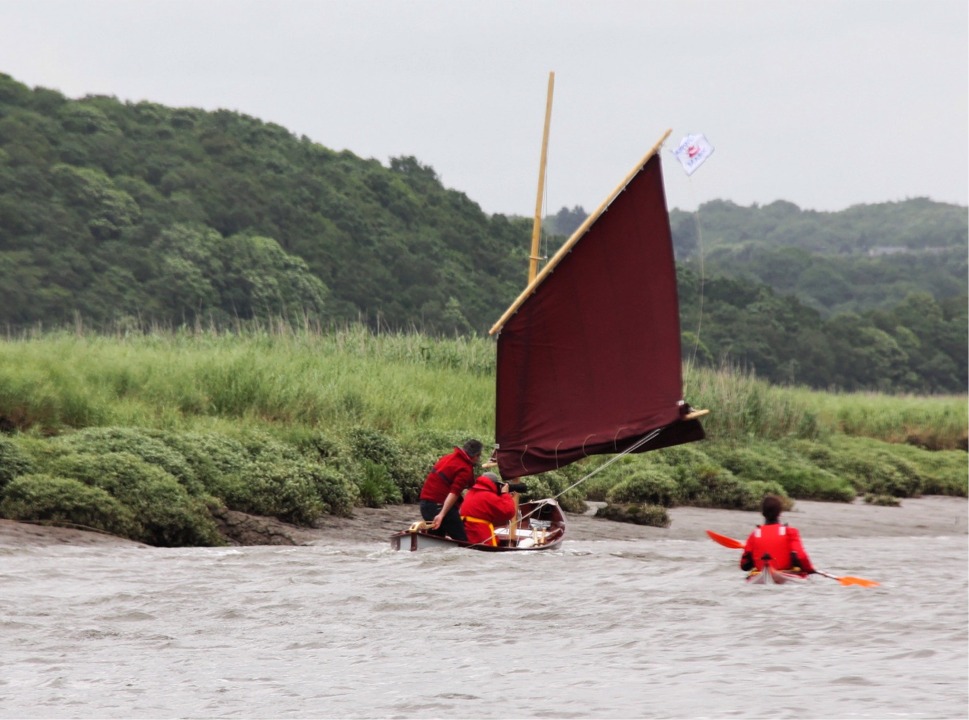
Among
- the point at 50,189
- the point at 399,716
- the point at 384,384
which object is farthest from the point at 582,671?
the point at 50,189

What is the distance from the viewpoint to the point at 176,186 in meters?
57.0

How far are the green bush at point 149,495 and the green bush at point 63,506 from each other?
0.23 meters

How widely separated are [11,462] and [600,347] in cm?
765

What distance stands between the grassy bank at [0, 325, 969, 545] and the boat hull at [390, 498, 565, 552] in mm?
2762

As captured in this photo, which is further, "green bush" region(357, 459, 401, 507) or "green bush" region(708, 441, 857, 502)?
"green bush" region(708, 441, 857, 502)

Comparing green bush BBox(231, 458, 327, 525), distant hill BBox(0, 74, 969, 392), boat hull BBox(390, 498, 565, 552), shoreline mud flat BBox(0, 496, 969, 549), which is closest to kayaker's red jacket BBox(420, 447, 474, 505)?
boat hull BBox(390, 498, 565, 552)

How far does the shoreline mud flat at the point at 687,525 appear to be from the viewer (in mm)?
16688

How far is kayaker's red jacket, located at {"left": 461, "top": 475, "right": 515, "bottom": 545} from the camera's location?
16906 millimetres

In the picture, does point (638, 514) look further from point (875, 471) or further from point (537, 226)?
point (875, 471)

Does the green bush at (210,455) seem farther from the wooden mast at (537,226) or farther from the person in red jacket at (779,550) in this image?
the person in red jacket at (779,550)

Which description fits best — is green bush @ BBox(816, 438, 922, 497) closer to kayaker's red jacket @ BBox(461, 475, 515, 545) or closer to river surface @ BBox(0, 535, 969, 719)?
river surface @ BBox(0, 535, 969, 719)

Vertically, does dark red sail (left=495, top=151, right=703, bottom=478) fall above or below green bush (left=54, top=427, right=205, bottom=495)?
above

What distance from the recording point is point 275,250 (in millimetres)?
53719

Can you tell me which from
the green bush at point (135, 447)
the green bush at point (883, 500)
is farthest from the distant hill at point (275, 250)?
the green bush at point (135, 447)
